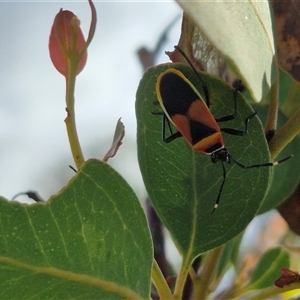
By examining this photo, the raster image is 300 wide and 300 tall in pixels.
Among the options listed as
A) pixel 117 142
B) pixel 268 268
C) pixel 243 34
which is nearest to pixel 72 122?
pixel 117 142

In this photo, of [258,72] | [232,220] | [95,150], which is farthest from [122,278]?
[95,150]

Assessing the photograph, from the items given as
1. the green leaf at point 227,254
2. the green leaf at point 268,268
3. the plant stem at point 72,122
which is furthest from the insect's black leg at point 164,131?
the green leaf at point 268,268

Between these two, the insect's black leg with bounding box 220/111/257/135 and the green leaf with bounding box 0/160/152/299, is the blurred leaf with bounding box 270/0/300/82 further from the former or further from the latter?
the green leaf with bounding box 0/160/152/299

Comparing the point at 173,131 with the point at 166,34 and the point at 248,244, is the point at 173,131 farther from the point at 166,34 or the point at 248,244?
the point at 248,244

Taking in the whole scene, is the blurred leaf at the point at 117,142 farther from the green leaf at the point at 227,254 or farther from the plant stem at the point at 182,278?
the green leaf at the point at 227,254

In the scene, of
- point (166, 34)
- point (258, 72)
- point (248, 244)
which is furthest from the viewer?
point (248, 244)


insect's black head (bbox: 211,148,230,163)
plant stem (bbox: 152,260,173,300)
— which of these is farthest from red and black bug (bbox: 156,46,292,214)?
plant stem (bbox: 152,260,173,300)

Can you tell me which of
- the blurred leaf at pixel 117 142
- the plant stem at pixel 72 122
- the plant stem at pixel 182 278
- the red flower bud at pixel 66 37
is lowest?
the plant stem at pixel 182 278
